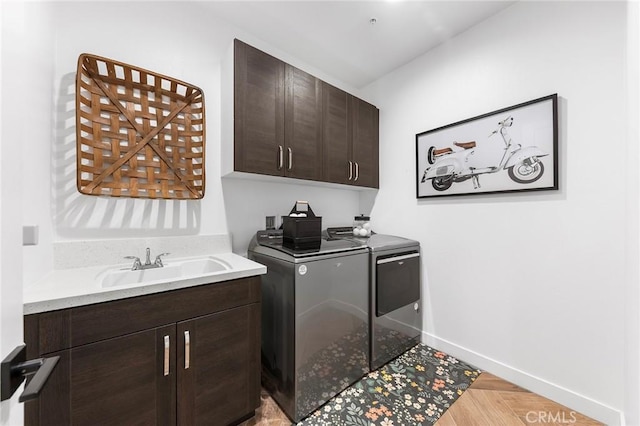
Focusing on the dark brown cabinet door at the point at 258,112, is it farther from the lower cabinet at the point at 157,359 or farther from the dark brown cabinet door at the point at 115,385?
the dark brown cabinet door at the point at 115,385

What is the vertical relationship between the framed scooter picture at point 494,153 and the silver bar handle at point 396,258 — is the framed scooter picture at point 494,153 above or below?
above

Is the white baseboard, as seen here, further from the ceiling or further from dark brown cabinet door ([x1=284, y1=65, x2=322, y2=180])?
the ceiling

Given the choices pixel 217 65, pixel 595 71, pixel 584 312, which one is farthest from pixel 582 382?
pixel 217 65

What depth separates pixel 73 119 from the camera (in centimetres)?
142

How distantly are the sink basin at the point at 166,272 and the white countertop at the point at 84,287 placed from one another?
0.19 ft

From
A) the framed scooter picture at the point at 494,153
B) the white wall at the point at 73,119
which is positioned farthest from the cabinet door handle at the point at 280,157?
the framed scooter picture at the point at 494,153

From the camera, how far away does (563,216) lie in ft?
5.14

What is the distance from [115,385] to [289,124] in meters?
1.80

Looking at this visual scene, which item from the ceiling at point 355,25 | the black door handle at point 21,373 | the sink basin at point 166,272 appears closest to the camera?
the black door handle at point 21,373

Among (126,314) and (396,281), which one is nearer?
(126,314)

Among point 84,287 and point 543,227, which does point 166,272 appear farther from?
point 543,227

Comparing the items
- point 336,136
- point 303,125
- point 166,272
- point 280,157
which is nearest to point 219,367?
point 166,272

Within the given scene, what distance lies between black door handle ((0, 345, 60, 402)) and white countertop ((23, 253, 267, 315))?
0.57 meters

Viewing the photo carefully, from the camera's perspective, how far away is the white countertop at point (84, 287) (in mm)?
914
